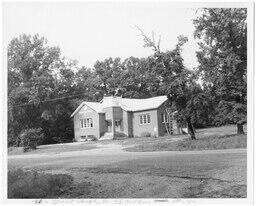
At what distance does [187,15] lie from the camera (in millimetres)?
13602

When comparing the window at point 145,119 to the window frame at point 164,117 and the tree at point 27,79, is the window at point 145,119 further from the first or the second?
the tree at point 27,79

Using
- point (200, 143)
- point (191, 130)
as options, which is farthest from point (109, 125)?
point (200, 143)

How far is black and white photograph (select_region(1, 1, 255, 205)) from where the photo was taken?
40.5 feet

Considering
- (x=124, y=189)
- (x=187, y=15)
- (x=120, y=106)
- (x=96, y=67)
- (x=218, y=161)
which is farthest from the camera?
(x=120, y=106)

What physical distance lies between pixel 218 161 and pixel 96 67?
6.07 metres

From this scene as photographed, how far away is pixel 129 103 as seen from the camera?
21453mm

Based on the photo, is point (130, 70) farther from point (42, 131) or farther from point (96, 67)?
point (42, 131)

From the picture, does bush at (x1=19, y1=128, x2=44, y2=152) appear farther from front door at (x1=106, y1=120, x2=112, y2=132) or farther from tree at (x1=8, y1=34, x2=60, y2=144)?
front door at (x1=106, y1=120, x2=112, y2=132)

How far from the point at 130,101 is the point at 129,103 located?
1.15ft

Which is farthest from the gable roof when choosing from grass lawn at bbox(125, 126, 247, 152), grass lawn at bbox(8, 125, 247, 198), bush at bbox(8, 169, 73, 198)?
bush at bbox(8, 169, 73, 198)

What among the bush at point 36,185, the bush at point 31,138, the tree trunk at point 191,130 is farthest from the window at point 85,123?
the bush at point 36,185

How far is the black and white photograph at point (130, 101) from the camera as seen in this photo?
12359 mm

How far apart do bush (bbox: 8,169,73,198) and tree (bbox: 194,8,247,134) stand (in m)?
7.40

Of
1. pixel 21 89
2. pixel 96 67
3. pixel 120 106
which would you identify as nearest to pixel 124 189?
pixel 96 67
